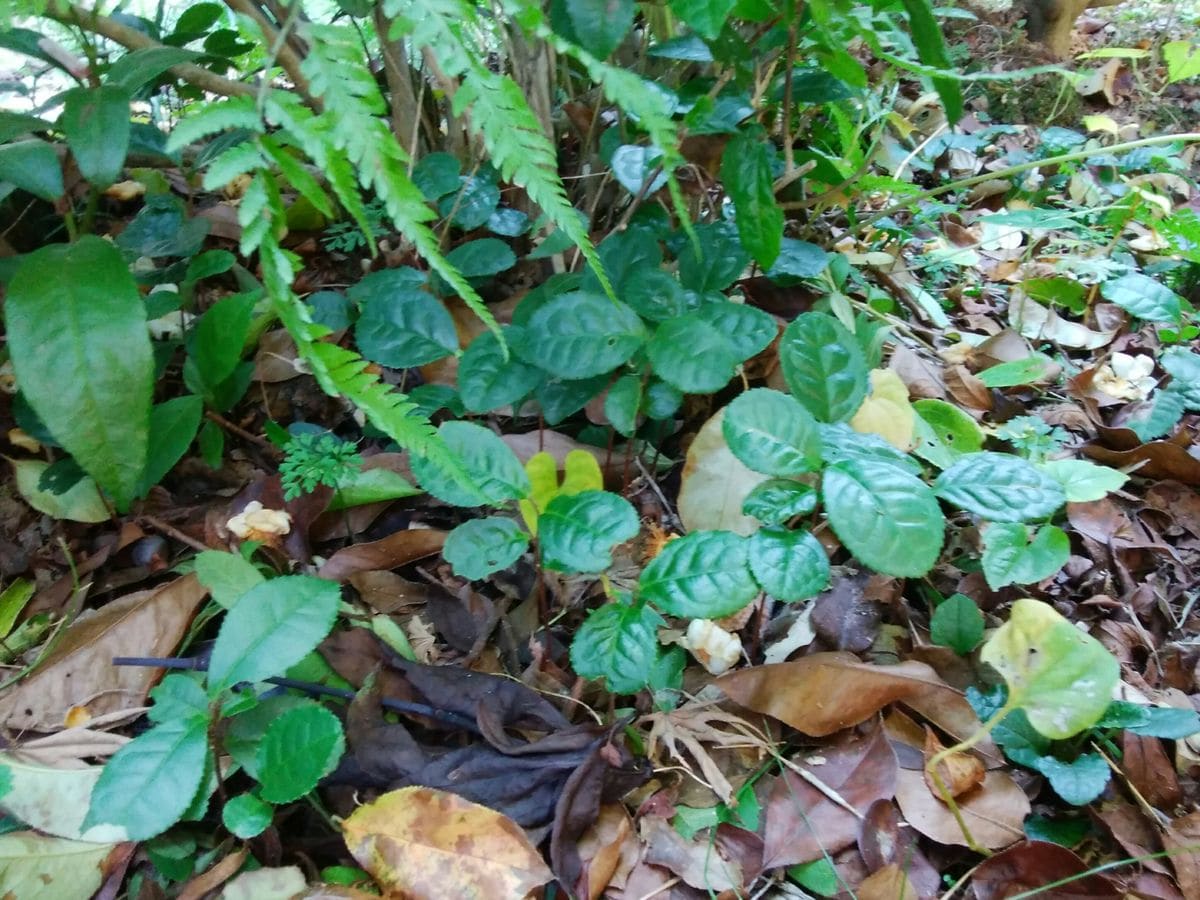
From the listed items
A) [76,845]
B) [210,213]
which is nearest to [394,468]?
[76,845]

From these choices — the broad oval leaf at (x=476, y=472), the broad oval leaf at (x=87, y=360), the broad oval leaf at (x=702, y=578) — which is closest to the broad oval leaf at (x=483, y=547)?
the broad oval leaf at (x=476, y=472)

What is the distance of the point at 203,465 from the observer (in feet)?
3.74

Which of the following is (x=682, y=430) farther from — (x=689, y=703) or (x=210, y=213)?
(x=210, y=213)

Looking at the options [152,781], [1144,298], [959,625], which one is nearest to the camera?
[152,781]

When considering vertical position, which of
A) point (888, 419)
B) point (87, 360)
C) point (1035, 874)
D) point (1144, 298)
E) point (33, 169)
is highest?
point (33, 169)

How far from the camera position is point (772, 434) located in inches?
31.3

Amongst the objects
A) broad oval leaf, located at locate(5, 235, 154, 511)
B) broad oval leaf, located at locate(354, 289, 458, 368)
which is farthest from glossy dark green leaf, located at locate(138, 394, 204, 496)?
broad oval leaf, located at locate(354, 289, 458, 368)

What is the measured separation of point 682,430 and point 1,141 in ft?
3.11

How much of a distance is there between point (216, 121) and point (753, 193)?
0.63 m

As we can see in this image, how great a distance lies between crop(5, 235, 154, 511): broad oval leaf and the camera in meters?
0.92

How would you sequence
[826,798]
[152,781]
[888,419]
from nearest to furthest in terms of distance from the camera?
[152,781], [826,798], [888,419]

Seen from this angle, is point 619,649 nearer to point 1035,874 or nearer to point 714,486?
point 714,486

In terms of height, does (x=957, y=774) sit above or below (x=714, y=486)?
below

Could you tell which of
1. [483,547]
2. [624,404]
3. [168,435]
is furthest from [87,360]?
[624,404]
